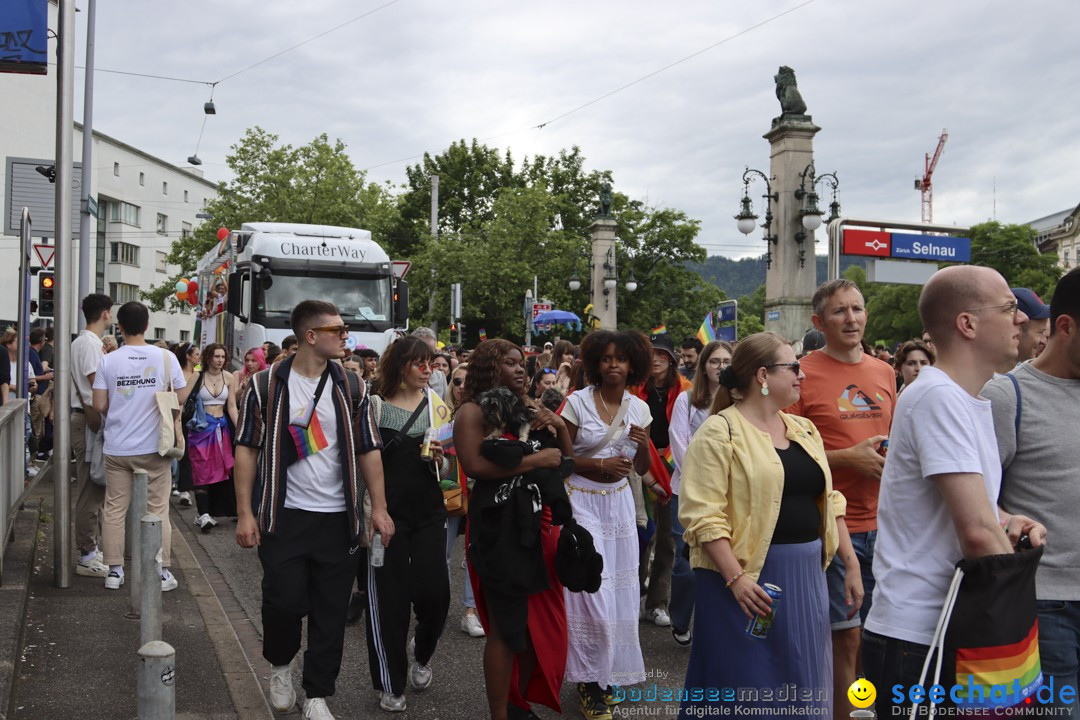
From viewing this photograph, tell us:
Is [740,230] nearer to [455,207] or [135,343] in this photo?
[135,343]

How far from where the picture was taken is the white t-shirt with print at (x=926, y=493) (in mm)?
2850

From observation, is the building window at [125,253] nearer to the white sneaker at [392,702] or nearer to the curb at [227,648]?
the curb at [227,648]

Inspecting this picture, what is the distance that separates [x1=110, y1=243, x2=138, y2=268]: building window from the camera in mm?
69369

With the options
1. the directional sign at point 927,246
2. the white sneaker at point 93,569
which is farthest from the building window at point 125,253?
the white sneaker at point 93,569

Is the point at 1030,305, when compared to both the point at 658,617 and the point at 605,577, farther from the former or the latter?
the point at 658,617

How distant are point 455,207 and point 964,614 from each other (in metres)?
53.6

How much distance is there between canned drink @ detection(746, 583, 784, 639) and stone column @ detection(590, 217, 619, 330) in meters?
32.7

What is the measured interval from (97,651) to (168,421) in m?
1.88

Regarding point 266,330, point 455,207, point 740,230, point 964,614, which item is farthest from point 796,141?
point 455,207

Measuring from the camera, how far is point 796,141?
2147 centimetres

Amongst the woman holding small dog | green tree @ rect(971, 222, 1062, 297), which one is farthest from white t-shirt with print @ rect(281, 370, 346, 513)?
green tree @ rect(971, 222, 1062, 297)

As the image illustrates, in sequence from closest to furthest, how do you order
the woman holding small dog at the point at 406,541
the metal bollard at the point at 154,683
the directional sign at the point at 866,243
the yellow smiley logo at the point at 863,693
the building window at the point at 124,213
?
the yellow smiley logo at the point at 863,693
the metal bollard at the point at 154,683
the woman holding small dog at the point at 406,541
the directional sign at the point at 866,243
the building window at the point at 124,213

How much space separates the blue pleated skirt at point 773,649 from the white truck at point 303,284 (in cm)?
1459

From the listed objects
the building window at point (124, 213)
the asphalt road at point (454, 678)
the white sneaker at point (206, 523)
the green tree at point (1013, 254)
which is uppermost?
the building window at point (124, 213)
